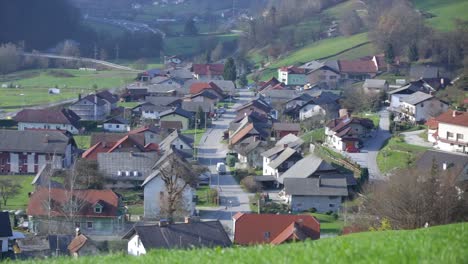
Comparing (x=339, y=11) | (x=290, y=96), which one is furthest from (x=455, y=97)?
(x=339, y=11)

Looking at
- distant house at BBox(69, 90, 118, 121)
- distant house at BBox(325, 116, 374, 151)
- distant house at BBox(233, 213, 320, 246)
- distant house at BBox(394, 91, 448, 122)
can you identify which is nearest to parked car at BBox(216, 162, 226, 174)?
distant house at BBox(325, 116, 374, 151)

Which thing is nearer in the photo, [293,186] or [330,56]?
[293,186]

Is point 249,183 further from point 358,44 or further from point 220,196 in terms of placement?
point 358,44

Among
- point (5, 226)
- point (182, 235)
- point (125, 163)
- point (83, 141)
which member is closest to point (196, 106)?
point (83, 141)

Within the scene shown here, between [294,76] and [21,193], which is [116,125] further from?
[294,76]

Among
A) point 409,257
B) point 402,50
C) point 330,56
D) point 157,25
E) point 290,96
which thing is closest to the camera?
point 409,257

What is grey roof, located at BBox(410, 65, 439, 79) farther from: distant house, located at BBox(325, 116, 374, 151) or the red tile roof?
distant house, located at BBox(325, 116, 374, 151)

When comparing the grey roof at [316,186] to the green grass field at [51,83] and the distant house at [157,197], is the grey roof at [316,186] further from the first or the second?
the green grass field at [51,83]
